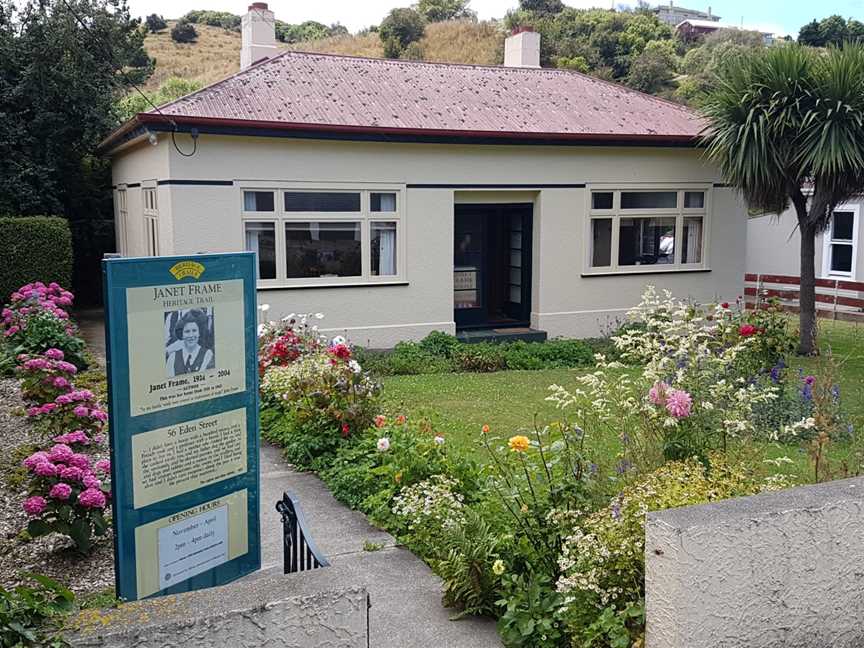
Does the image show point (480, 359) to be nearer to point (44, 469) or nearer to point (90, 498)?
point (90, 498)

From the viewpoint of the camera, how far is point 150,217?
14945mm

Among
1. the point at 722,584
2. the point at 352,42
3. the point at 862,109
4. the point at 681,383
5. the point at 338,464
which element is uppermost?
the point at 352,42

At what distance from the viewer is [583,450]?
16.5 ft

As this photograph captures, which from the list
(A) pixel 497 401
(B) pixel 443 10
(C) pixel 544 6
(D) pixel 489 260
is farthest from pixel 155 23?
(A) pixel 497 401

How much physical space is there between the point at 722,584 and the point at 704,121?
1529 cm

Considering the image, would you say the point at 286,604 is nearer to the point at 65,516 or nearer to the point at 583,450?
the point at 583,450

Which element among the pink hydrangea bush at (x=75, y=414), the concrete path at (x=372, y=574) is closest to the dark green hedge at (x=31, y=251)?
the pink hydrangea bush at (x=75, y=414)

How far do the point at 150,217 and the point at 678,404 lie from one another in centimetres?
1215

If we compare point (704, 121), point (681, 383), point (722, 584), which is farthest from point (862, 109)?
point (722, 584)

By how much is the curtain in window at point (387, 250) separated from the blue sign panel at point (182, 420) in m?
9.90

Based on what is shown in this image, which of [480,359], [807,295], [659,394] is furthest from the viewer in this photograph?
[807,295]

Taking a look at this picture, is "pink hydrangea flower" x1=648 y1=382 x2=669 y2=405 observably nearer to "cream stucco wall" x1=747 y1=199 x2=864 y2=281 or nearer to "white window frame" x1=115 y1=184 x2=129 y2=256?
"white window frame" x1=115 y1=184 x2=129 y2=256

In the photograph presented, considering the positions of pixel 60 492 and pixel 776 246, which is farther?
pixel 776 246

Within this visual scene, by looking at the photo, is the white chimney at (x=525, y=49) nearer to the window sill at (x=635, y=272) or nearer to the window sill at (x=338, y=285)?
the window sill at (x=635, y=272)
